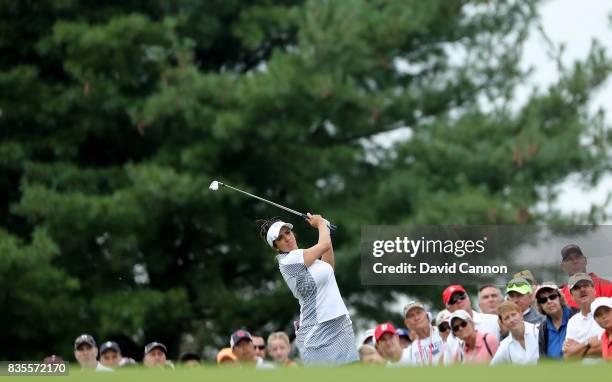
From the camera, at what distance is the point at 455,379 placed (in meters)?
4.52

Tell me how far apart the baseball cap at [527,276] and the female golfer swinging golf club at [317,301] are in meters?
1.35

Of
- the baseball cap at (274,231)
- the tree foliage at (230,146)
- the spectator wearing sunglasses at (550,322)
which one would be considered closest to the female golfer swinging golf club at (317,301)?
the baseball cap at (274,231)

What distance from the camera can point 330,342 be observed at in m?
7.90

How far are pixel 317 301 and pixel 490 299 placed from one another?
5.81 ft

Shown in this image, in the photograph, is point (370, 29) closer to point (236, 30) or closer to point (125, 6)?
point (236, 30)

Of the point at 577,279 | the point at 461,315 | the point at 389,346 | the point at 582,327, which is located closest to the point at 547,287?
the point at 577,279

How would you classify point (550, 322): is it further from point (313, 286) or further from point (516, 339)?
point (313, 286)

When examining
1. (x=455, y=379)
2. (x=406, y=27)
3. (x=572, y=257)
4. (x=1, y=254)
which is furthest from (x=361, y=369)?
(x=406, y=27)

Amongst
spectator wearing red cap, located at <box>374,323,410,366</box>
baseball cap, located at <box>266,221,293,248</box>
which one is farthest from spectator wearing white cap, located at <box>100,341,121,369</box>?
baseball cap, located at <box>266,221,293,248</box>

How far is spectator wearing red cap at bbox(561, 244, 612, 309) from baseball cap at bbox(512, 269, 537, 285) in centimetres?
21

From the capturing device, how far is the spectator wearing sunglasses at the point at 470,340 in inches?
333

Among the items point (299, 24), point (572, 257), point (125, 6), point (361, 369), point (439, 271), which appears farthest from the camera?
point (125, 6)

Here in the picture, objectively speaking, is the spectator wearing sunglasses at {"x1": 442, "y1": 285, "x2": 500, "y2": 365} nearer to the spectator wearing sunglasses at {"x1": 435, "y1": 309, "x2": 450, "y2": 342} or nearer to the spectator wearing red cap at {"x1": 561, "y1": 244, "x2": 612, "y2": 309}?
the spectator wearing sunglasses at {"x1": 435, "y1": 309, "x2": 450, "y2": 342}

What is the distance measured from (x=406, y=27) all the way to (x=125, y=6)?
3763 millimetres
